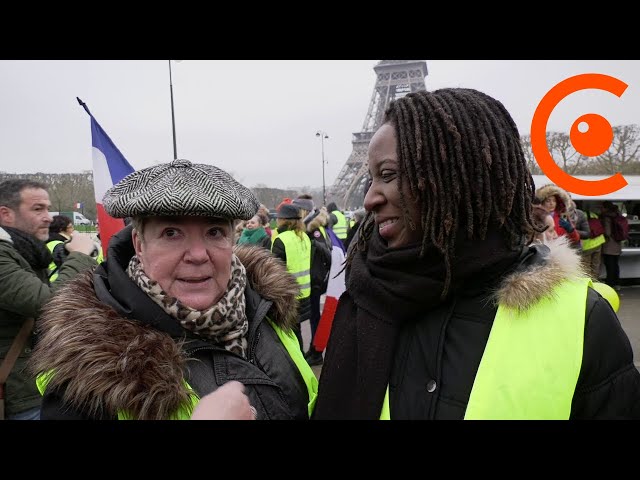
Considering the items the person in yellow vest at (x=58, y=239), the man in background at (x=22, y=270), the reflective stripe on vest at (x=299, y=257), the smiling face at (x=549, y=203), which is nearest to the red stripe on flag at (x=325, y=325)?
the reflective stripe on vest at (x=299, y=257)

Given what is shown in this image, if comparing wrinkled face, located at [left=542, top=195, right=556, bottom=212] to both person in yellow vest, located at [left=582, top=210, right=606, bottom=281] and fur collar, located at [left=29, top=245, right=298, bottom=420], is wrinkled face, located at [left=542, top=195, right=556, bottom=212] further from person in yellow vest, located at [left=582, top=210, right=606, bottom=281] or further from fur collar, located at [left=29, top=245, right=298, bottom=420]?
fur collar, located at [left=29, top=245, right=298, bottom=420]

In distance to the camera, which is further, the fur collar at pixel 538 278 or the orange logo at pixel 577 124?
the orange logo at pixel 577 124

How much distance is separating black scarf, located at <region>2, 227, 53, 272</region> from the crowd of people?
5.42ft

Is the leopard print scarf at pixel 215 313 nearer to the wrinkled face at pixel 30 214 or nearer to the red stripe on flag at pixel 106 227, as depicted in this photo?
the wrinkled face at pixel 30 214

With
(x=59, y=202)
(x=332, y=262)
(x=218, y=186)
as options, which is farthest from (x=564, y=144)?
(x=218, y=186)

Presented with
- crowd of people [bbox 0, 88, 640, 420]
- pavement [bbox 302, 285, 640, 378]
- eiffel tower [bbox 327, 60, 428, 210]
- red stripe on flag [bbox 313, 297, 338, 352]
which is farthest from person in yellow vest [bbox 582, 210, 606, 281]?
eiffel tower [bbox 327, 60, 428, 210]

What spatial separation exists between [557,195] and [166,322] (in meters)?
5.26

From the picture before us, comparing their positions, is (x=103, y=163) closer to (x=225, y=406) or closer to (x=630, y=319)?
(x=225, y=406)

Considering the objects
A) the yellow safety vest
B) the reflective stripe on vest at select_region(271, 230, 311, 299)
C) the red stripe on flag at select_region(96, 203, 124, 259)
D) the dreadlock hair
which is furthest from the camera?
the yellow safety vest

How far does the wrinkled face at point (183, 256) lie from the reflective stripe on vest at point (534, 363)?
0.98 m

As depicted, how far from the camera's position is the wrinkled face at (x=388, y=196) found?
52.3 inches

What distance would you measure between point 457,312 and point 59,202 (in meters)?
16.6

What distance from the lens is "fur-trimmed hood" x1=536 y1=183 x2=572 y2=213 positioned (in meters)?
5.29
